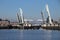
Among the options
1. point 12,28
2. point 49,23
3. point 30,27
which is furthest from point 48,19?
point 12,28

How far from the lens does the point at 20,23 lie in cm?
18112

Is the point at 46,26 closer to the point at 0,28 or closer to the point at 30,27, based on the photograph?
the point at 30,27

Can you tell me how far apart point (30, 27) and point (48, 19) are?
13550 mm

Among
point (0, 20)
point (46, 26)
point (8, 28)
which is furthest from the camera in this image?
point (0, 20)

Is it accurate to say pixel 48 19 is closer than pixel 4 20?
Yes

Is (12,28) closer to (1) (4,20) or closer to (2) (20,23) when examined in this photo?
(2) (20,23)

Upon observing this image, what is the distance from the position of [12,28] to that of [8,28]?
226 cm

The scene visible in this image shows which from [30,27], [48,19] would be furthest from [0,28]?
[48,19]

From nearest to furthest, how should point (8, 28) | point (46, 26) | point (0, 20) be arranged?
point (8, 28)
point (46, 26)
point (0, 20)

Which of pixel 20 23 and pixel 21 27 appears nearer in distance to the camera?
pixel 21 27

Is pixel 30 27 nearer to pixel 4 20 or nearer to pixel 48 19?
pixel 48 19

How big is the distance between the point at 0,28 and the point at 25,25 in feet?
58.9

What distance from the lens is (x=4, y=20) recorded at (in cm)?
19650

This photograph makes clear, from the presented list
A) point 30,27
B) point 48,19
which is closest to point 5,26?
point 30,27
